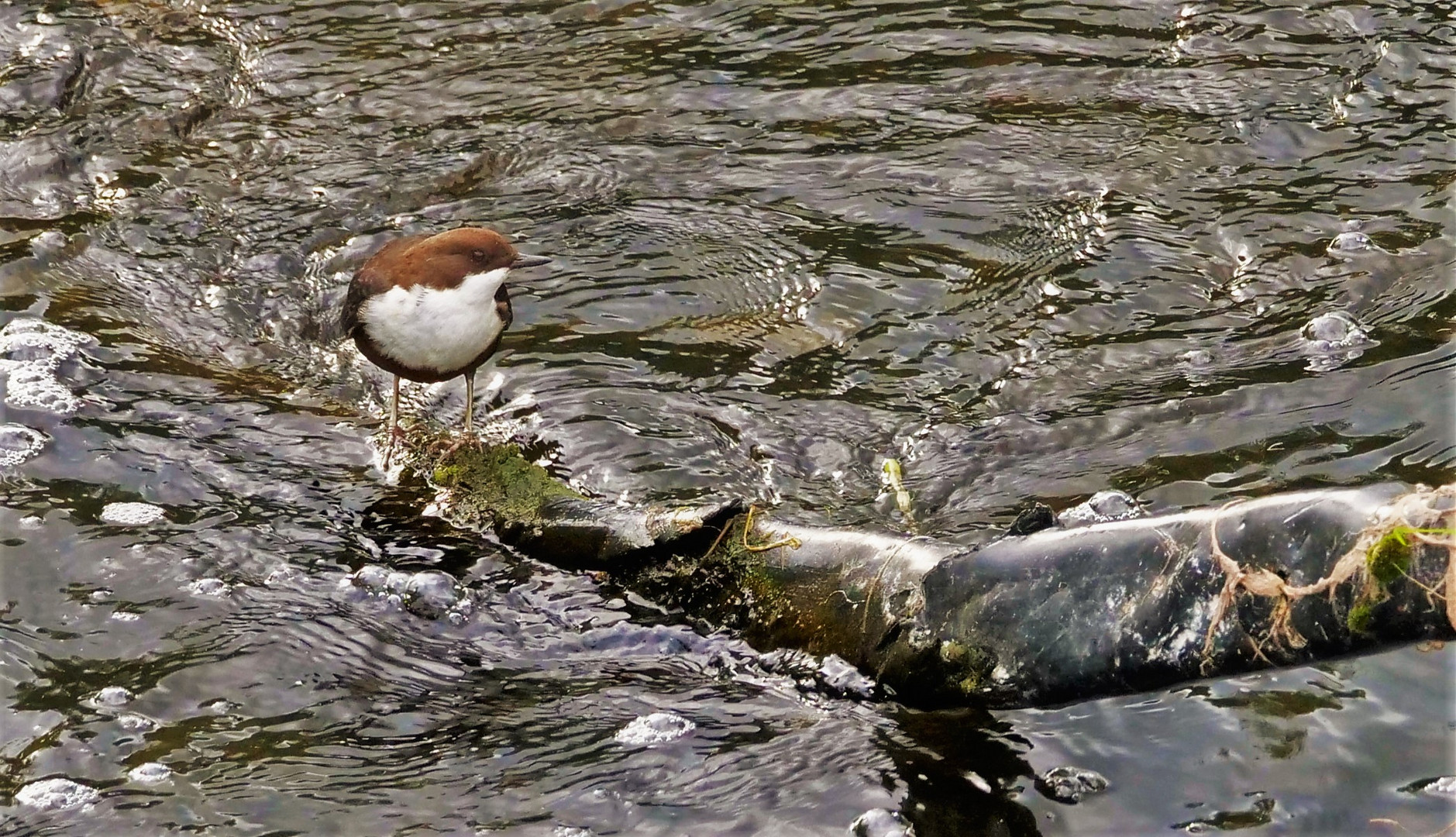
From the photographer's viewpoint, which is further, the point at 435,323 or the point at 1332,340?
the point at 1332,340

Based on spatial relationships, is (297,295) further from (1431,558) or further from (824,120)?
(1431,558)

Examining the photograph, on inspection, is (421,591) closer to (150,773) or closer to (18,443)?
(150,773)

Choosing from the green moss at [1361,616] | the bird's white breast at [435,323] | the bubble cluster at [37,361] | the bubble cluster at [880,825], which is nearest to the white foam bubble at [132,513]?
the bubble cluster at [37,361]

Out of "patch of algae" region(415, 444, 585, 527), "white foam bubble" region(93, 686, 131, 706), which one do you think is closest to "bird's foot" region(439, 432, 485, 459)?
"patch of algae" region(415, 444, 585, 527)

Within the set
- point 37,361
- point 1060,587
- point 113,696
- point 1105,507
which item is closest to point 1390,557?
point 1060,587

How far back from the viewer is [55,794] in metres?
3.03

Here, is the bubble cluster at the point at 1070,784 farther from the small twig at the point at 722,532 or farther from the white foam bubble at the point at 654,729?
the small twig at the point at 722,532

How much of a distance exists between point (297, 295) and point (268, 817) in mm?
3082

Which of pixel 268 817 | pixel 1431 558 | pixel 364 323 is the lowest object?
pixel 268 817

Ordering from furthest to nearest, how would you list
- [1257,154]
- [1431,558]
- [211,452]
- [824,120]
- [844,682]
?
[824,120] < [1257,154] < [211,452] < [844,682] < [1431,558]

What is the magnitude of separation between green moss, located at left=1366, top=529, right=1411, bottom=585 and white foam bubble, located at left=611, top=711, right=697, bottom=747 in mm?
1491

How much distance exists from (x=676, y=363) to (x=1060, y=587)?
2534 millimetres

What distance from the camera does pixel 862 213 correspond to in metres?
5.95

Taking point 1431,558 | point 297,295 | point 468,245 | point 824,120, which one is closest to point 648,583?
point 468,245
